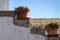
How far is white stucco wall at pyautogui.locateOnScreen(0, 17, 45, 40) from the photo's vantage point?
18.2 ft

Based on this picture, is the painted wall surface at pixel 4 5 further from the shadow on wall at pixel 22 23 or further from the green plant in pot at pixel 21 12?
the shadow on wall at pixel 22 23

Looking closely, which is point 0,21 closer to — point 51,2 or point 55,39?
point 55,39

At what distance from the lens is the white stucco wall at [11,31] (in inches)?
218

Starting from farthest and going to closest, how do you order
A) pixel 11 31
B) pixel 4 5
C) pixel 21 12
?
pixel 4 5 < pixel 21 12 < pixel 11 31

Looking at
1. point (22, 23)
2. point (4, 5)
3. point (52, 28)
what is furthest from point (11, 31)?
point (4, 5)

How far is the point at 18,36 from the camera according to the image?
555 cm

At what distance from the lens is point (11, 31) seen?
5.55m

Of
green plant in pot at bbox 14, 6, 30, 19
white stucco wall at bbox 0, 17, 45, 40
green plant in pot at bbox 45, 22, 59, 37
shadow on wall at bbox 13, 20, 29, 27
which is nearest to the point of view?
white stucco wall at bbox 0, 17, 45, 40

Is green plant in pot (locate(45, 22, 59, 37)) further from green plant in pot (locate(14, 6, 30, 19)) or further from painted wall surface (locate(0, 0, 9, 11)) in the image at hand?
painted wall surface (locate(0, 0, 9, 11))

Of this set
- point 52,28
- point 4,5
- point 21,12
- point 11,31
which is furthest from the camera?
point 4,5

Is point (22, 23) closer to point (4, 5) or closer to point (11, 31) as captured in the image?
point (11, 31)

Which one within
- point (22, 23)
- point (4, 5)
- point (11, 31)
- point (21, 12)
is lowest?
point (11, 31)

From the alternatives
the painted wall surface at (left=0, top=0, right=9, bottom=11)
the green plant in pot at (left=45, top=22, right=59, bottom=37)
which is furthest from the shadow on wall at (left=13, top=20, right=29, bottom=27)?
the painted wall surface at (left=0, top=0, right=9, bottom=11)

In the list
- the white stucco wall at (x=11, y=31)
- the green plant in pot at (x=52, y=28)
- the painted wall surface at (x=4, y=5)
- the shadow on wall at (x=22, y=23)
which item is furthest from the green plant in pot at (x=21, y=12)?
the painted wall surface at (x=4, y=5)
